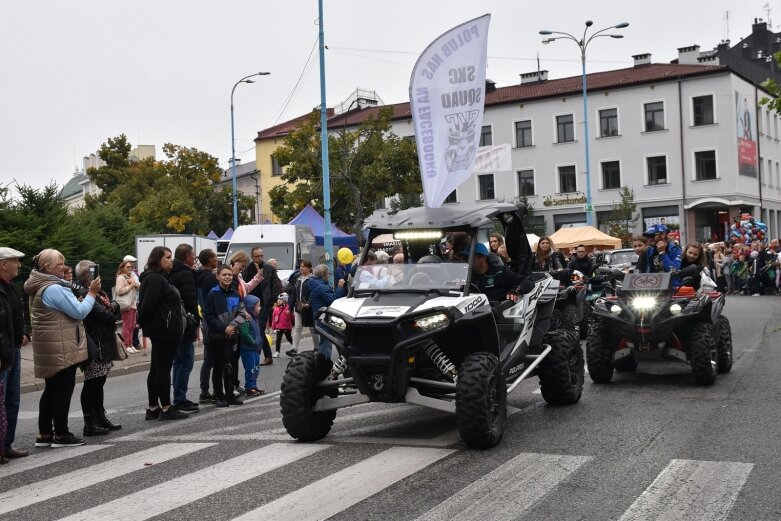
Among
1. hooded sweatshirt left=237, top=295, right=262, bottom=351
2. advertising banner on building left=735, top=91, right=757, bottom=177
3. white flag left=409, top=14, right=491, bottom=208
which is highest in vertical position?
advertising banner on building left=735, top=91, right=757, bottom=177

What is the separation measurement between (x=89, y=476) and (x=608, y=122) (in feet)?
178

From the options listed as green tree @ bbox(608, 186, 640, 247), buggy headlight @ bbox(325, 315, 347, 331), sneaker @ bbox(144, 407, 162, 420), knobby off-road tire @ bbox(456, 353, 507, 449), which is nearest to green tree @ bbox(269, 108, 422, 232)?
green tree @ bbox(608, 186, 640, 247)

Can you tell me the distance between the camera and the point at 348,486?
6496 millimetres

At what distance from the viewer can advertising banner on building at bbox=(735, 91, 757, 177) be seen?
55500mm

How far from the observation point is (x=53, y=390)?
8852 millimetres

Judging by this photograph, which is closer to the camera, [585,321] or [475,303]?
[475,303]

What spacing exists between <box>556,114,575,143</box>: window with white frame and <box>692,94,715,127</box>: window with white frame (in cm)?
744

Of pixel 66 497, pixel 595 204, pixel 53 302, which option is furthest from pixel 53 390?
pixel 595 204

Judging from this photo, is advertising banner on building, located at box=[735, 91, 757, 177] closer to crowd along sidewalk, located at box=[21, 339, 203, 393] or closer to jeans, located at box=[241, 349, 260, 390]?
crowd along sidewalk, located at box=[21, 339, 203, 393]

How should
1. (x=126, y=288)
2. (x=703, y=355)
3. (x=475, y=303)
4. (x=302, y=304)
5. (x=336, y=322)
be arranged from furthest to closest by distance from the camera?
(x=126, y=288), (x=302, y=304), (x=703, y=355), (x=475, y=303), (x=336, y=322)

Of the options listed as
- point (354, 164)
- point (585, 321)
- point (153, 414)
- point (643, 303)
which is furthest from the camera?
point (354, 164)

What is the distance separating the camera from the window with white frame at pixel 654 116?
56.6 metres

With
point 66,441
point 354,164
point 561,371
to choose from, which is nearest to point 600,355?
point 561,371

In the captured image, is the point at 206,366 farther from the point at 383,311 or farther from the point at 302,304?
the point at 383,311
